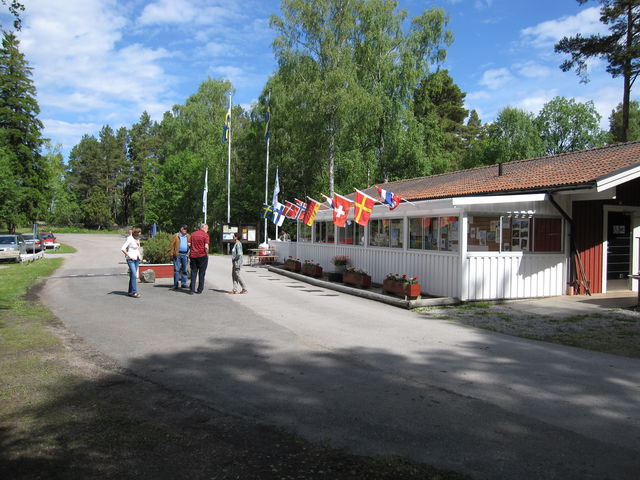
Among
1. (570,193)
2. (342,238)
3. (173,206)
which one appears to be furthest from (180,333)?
(173,206)

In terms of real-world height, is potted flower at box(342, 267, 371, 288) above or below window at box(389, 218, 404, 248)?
below

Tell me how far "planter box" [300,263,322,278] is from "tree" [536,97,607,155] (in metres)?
41.4

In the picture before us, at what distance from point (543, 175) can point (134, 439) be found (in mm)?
13405

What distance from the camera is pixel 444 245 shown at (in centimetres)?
1273

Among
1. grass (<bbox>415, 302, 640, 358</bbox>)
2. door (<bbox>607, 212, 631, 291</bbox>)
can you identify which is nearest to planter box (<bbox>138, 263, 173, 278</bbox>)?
grass (<bbox>415, 302, 640, 358</bbox>)

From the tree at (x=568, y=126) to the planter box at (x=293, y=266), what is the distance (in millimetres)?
40338

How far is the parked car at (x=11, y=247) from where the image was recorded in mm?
25672

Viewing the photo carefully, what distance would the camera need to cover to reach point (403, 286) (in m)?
12.1

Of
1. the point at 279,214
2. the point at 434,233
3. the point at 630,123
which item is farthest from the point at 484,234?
the point at 630,123

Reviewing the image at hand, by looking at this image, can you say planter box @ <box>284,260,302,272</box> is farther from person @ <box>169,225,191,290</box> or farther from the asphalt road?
the asphalt road

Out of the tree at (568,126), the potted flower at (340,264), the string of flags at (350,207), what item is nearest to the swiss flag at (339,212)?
the string of flags at (350,207)

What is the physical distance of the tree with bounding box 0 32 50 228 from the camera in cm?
4359

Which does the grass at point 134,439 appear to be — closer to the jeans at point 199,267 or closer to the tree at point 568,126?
the jeans at point 199,267

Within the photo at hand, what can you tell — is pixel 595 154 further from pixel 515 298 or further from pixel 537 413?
pixel 537 413
